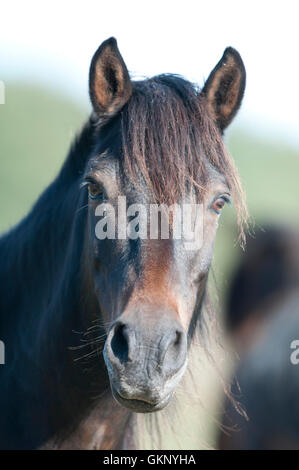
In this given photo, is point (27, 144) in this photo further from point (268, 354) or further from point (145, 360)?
point (145, 360)

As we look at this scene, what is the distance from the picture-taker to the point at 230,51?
11.8 feet

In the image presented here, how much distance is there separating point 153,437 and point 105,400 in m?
0.67

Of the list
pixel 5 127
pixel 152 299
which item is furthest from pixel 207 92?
pixel 5 127

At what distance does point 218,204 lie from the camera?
3404 mm

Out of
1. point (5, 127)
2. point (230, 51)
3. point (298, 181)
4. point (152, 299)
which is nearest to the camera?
point (152, 299)

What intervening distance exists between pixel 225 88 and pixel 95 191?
104 cm

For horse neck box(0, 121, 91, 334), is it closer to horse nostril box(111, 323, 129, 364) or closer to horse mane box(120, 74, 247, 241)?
horse mane box(120, 74, 247, 241)

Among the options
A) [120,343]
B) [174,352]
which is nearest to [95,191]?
[120,343]

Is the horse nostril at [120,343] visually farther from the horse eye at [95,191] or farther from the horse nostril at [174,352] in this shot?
the horse eye at [95,191]

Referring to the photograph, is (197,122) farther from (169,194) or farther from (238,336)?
(238,336)

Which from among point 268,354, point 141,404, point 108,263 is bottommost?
point 268,354

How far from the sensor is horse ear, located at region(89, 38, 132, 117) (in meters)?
3.50

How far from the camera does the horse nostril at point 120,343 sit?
2.68m

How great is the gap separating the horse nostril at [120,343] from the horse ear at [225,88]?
1498 mm
